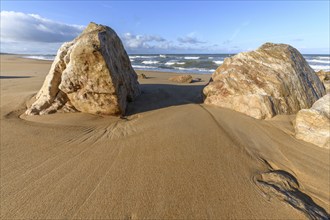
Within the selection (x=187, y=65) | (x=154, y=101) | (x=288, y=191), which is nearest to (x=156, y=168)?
(x=288, y=191)

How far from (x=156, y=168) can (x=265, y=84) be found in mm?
2904

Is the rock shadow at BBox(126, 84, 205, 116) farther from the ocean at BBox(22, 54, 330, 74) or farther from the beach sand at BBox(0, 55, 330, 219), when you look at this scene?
the ocean at BBox(22, 54, 330, 74)

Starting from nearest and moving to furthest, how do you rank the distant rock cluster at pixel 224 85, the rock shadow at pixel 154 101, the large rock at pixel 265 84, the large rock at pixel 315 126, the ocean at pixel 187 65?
the large rock at pixel 315 126 < the distant rock cluster at pixel 224 85 < the large rock at pixel 265 84 < the rock shadow at pixel 154 101 < the ocean at pixel 187 65

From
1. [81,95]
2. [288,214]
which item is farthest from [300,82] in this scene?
[81,95]

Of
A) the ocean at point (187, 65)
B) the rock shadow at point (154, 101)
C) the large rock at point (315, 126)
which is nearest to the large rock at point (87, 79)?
the rock shadow at point (154, 101)

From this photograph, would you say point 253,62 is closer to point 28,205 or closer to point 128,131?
point 128,131

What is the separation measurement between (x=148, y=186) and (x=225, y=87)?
3.07 metres

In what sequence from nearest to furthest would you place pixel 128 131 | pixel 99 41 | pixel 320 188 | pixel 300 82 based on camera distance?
pixel 320 188 → pixel 128 131 → pixel 99 41 → pixel 300 82

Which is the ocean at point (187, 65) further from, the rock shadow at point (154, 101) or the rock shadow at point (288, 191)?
the rock shadow at point (288, 191)

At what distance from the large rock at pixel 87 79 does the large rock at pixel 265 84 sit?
2030 mm

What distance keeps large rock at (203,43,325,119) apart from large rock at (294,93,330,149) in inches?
24.2

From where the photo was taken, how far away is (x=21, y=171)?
7.04 feet

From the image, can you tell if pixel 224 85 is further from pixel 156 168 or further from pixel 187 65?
pixel 187 65

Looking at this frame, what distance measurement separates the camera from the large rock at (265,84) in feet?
12.9
